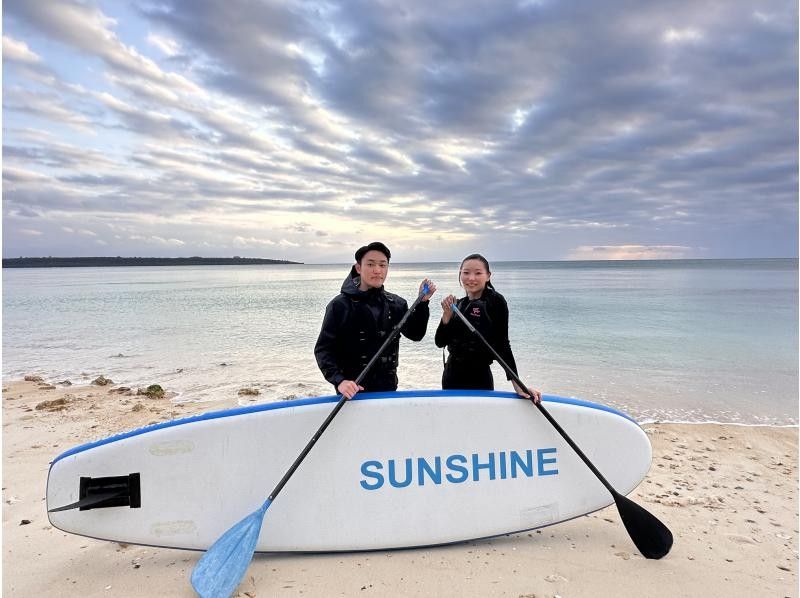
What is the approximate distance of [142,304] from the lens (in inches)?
834

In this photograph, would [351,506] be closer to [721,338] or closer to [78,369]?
[78,369]

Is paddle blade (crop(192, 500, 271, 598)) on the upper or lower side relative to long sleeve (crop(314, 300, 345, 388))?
lower

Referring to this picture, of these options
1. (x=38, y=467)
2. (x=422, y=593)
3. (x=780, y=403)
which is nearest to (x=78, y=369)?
(x=38, y=467)

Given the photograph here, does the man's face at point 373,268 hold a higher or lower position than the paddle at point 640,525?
higher

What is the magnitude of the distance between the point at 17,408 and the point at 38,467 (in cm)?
234

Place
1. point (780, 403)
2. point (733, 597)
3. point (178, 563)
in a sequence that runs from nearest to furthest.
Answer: point (733, 597) → point (178, 563) → point (780, 403)

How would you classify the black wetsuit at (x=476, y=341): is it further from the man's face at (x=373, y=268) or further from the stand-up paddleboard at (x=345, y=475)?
the man's face at (x=373, y=268)

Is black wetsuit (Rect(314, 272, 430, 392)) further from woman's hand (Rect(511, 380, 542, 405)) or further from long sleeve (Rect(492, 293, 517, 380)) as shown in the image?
woman's hand (Rect(511, 380, 542, 405))

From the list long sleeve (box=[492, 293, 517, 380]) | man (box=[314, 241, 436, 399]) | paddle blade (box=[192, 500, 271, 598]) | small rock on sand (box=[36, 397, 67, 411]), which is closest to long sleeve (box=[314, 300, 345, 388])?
man (box=[314, 241, 436, 399])

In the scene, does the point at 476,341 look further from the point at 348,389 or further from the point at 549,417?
the point at 348,389

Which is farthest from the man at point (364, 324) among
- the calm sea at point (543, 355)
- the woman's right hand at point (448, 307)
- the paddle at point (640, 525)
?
the calm sea at point (543, 355)

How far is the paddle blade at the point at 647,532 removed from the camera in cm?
243

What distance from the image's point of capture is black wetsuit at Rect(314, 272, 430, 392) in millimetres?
2666

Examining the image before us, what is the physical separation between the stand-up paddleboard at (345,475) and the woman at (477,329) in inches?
11.9
